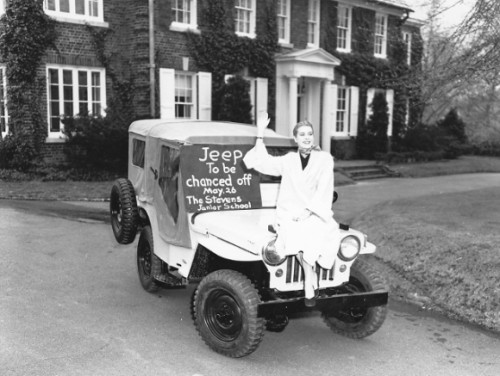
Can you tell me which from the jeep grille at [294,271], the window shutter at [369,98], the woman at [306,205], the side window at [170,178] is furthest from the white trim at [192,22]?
the jeep grille at [294,271]

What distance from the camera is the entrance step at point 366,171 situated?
19978mm

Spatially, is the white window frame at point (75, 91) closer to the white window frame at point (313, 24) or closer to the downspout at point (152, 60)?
the downspout at point (152, 60)

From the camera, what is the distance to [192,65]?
1850cm

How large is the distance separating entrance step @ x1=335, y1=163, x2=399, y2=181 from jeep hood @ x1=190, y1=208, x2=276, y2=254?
567 inches

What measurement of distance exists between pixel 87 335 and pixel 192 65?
14325mm

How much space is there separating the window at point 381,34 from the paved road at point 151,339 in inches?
809

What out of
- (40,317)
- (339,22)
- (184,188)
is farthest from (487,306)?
(339,22)

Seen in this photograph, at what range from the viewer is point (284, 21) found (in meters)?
21.5

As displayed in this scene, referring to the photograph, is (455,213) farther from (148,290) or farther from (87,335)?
(87,335)

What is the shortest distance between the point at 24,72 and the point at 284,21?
10.0 metres

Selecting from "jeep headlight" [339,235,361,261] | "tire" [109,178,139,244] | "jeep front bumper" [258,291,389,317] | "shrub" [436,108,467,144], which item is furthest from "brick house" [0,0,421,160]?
"jeep front bumper" [258,291,389,317]

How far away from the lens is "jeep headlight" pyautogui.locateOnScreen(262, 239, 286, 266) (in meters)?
4.56

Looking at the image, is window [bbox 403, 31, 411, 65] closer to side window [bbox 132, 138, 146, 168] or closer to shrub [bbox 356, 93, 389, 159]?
shrub [bbox 356, 93, 389, 159]

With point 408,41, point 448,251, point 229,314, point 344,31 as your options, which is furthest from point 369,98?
point 229,314
